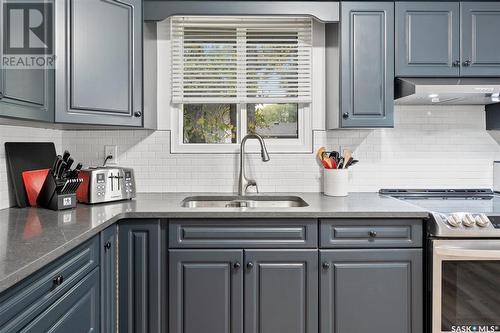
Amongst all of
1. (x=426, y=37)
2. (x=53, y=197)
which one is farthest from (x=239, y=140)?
(x=426, y=37)

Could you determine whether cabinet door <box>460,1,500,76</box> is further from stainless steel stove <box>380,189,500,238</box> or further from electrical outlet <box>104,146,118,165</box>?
electrical outlet <box>104,146,118,165</box>

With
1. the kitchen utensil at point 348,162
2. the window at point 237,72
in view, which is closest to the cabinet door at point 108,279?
the window at point 237,72

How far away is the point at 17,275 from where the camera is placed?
3.38ft

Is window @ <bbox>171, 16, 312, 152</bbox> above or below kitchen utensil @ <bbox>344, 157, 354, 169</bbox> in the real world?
above

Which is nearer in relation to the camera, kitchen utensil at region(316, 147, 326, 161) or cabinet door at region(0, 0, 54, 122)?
cabinet door at region(0, 0, 54, 122)

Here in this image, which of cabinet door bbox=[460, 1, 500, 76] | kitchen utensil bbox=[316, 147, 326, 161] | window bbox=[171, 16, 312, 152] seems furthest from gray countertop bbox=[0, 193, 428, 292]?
cabinet door bbox=[460, 1, 500, 76]

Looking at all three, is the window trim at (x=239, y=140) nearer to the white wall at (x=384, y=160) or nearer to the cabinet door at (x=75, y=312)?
the white wall at (x=384, y=160)

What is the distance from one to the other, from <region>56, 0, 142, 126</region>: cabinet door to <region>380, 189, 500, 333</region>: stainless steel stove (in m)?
1.83

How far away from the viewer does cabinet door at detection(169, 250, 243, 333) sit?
78.6 inches

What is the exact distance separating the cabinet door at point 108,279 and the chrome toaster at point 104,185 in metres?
0.32

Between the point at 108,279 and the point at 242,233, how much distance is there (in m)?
0.69

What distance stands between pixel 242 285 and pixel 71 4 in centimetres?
170

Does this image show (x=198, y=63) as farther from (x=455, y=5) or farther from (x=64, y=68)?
(x=455, y=5)

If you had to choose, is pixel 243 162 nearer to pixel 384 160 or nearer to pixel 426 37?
pixel 384 160
